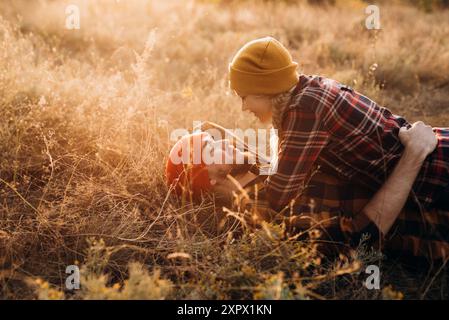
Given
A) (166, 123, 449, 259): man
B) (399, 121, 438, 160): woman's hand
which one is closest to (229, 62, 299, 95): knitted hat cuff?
(166, 123, 449, 259): man

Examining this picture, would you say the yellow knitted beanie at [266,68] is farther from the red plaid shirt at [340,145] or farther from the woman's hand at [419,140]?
the woman's hand at [419,140]

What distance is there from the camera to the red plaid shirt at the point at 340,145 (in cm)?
214

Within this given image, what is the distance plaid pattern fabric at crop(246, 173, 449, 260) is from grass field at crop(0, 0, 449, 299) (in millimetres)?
105

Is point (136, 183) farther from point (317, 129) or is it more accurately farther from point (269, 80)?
point (317, 129)

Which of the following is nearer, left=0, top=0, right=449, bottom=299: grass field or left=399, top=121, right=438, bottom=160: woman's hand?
left=0, top=0, right=449, bottom=299: grass field

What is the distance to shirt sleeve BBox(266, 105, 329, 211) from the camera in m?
2.12

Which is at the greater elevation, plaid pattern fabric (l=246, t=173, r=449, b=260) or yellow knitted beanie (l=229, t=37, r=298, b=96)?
yellow knitted beanie (l=229, t=37, r=298, b=96)

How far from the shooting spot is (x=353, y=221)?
2375 mm

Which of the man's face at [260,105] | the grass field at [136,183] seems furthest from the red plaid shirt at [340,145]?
the grass field at [136,183]

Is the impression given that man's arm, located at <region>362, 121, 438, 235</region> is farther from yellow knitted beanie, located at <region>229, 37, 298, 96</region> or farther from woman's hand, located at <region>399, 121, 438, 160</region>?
yellow knitted beanie, located at <region>229, 37, 298, 96</region>

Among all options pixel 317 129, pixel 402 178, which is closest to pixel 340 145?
pixel 317 129

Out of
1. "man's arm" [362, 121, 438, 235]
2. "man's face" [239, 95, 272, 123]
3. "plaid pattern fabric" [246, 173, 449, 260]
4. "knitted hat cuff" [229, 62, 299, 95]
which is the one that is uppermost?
"knitted hat cuff" [229, 62, 299, 95]

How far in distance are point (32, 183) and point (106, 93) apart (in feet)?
3.14
